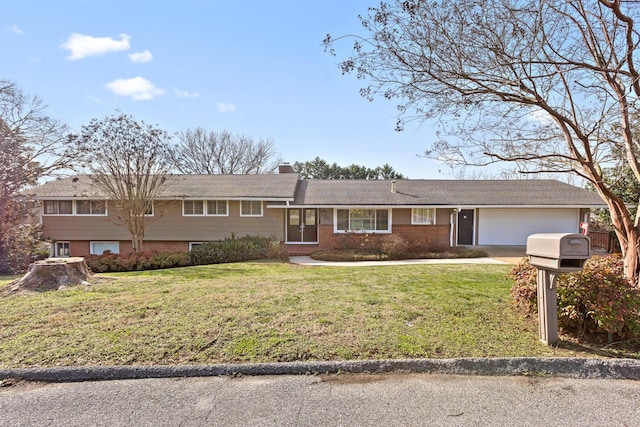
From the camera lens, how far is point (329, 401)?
2869 mm

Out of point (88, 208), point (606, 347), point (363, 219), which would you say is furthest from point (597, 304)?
point (88, 208)

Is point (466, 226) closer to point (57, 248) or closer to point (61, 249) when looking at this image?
point (61, 249)

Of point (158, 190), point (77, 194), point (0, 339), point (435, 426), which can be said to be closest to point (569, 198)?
point (435, 426)

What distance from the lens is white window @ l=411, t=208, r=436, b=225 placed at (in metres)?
16.1

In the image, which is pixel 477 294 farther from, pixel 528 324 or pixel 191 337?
pixel 191 337

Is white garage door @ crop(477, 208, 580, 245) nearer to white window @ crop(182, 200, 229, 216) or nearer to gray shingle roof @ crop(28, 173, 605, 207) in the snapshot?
gray shingle roof @ crop(28, 173, 605, 207)

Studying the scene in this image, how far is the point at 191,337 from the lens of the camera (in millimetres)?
3973

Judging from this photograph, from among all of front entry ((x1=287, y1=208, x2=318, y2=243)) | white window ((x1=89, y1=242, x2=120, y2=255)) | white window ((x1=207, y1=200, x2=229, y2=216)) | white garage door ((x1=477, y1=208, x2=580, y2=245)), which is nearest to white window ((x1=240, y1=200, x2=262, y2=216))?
white window ((x1=207, y1=200, x2=229, y2=216))

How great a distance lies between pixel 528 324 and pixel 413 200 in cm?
1173

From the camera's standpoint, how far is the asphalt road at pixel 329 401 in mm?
2627

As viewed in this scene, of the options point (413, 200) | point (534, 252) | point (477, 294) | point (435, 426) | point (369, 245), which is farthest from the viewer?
point (413, 200)

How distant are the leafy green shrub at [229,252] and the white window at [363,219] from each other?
12.6 ft

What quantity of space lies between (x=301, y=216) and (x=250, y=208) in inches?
97.5

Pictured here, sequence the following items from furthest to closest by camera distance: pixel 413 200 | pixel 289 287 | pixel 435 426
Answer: pixel 413 200, pixel 289 287, pixel 435 426
